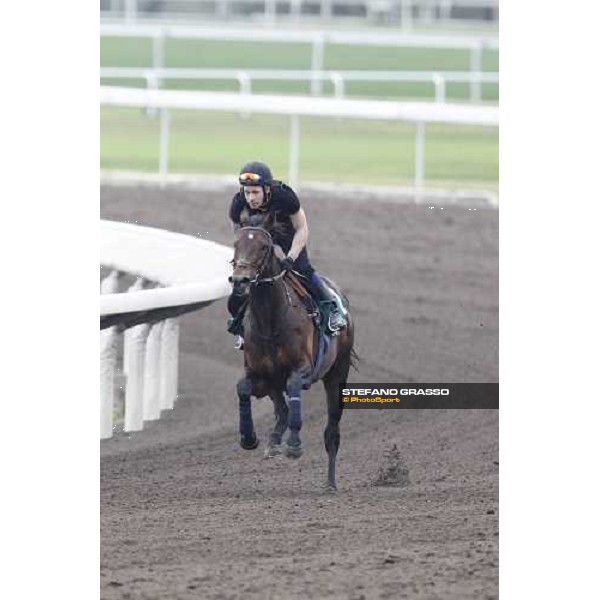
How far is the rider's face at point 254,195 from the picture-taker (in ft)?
24.0

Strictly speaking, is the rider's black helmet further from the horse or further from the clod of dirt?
the clod of dirt

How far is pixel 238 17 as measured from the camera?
2414 centimetres

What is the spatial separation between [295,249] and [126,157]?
41.2ft

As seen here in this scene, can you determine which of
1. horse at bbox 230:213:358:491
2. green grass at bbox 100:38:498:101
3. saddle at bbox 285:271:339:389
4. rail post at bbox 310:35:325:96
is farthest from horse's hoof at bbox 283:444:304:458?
Answer: green grass at bbox 100:38:498:101

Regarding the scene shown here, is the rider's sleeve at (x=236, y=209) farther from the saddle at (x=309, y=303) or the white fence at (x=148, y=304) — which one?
the white fence at (x=148, y=304)

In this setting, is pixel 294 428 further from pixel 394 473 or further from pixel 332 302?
pixel 394 473

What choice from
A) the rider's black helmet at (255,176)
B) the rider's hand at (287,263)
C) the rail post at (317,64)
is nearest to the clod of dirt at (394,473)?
the rider's hand at (287,263)

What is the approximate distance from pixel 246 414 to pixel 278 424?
9.2 inches

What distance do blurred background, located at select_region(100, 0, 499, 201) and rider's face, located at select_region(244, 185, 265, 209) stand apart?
28.3ft

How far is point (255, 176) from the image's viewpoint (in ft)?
23.9
